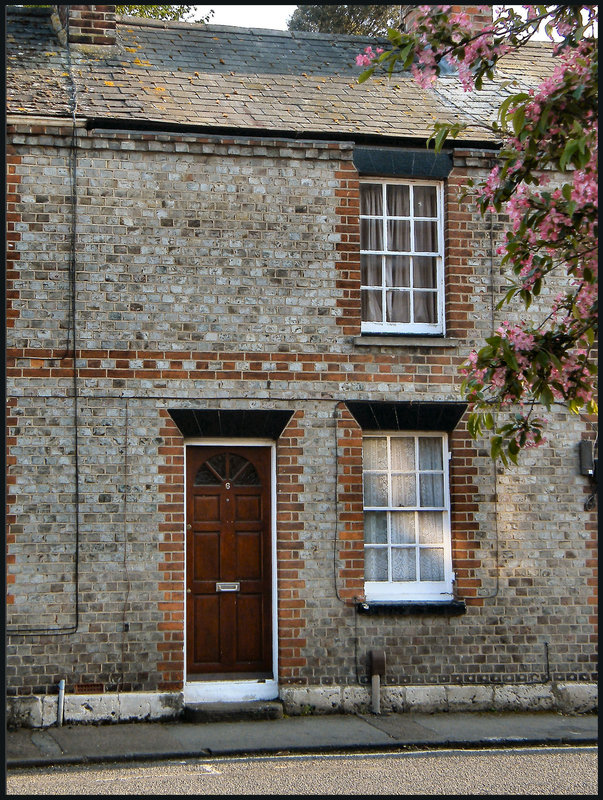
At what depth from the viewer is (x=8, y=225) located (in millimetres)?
10992

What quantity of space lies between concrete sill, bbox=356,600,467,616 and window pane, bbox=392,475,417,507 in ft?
3.70

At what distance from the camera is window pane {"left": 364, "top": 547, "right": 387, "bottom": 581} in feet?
37.9

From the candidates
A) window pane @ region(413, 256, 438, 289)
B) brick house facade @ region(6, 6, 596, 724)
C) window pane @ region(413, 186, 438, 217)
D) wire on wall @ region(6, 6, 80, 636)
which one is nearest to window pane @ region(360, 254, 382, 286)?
brick house facade @ region(6, 6, 596, 724)

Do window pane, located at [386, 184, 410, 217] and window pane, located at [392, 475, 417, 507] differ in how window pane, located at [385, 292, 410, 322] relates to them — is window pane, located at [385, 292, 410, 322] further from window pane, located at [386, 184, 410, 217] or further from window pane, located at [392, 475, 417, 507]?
window pane, located at [392, 475, 417, 507]

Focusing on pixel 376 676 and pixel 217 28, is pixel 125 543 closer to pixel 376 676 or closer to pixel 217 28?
pixel 376 676

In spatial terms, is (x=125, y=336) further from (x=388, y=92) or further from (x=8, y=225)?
(x=388, y=92)

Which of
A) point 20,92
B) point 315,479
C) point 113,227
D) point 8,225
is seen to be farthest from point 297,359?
point 20,92

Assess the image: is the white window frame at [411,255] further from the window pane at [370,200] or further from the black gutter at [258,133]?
the black gutter at [258,133]

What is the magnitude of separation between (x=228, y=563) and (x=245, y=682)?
4.25 ft

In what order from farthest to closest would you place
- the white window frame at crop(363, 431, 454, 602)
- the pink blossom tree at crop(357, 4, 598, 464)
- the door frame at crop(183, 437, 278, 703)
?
the white window frame at crop(363, 431, 454, 602)
the door frame at crop(183, 437, 278, 703)
the pink blossom tree at crop(357, 4, 598, 464)

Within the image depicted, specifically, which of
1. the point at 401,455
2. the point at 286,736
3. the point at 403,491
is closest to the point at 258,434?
the point at 401,455

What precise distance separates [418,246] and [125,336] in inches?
141

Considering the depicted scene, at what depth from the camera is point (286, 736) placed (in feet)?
32.8

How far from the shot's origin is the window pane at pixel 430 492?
1173cm
